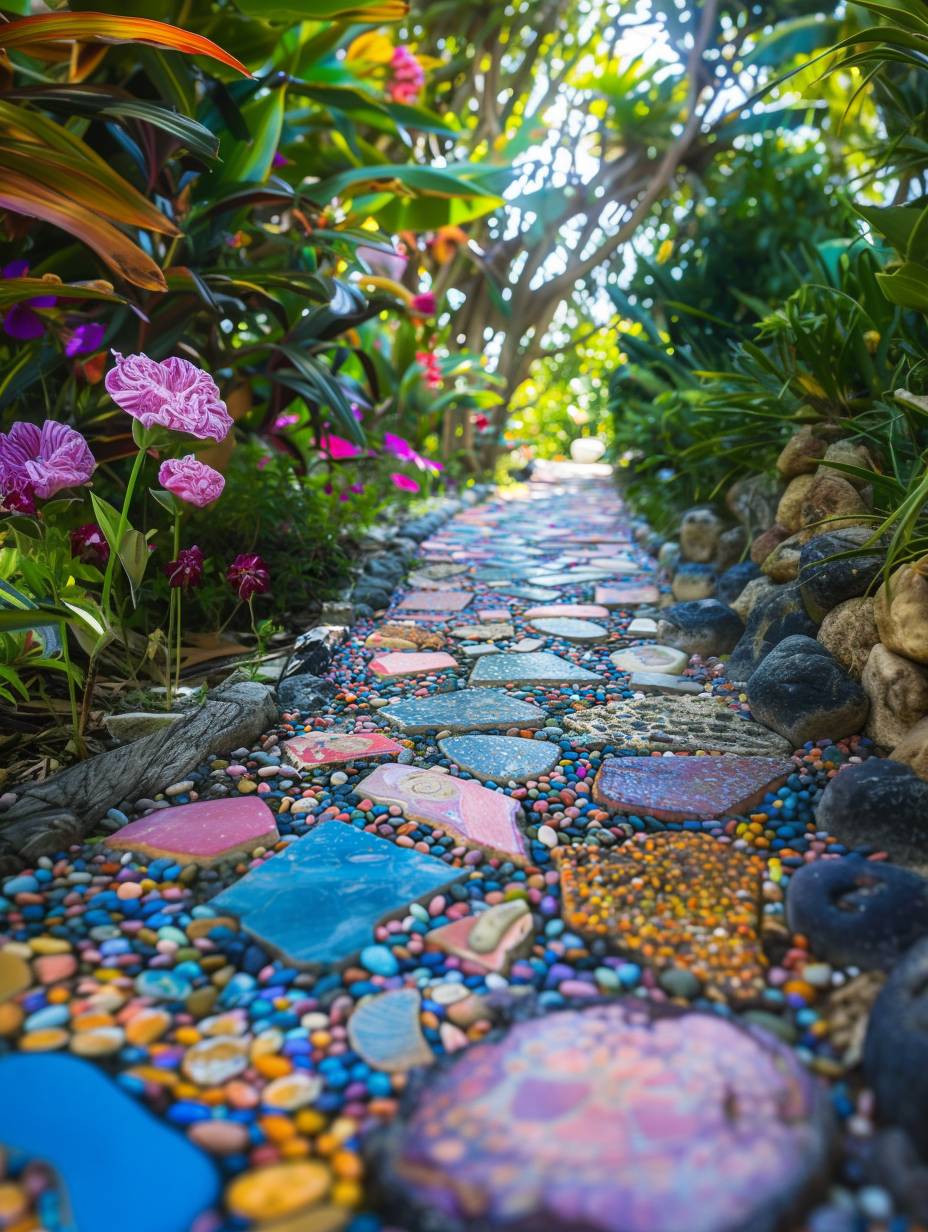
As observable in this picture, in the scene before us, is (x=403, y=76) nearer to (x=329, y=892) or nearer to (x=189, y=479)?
Result: (x=189, y=479)

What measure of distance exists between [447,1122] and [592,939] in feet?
1.13

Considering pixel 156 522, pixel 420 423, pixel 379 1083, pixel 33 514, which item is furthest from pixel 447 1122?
pixel 420 423

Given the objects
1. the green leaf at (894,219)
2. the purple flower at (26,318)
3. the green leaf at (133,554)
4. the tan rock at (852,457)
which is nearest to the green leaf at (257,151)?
the purple flower at (26,318)

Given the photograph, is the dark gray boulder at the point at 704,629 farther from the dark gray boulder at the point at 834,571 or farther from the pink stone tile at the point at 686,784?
the pink stone tile at the point at 686,784

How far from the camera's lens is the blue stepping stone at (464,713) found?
1743 millimetres

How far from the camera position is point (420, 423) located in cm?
556

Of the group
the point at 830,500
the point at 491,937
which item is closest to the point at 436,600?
the point at 830,500

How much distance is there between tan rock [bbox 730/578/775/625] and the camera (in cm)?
221

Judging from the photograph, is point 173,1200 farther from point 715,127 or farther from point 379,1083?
point 715,127

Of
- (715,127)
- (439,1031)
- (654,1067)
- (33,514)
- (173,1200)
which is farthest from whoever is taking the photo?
(715,127)

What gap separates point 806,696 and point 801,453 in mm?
963

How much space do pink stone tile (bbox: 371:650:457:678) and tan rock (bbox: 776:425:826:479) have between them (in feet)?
3.54

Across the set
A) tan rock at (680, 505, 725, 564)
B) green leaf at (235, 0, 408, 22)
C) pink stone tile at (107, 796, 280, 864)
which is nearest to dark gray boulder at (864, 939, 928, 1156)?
pink stone tile at (107, 796, 280, 864)

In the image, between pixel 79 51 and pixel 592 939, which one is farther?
pixel 79 51
